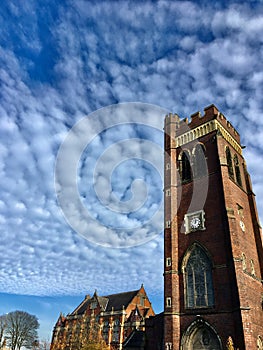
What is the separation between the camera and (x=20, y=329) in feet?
252

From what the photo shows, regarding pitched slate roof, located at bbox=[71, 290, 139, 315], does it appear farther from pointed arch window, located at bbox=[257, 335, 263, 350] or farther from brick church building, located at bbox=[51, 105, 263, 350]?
pointed arch window, located at bbox=[257, 335, 263, 350]

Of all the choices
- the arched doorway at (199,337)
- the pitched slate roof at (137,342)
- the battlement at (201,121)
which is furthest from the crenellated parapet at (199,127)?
the pitched slate roof at (137,342)

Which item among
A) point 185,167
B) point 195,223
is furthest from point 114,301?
point 195,223

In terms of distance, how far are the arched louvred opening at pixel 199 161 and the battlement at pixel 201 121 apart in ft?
9.20

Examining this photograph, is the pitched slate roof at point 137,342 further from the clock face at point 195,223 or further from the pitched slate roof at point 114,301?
the pitched slate roof at point 114,301

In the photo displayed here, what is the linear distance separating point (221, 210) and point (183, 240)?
14.2 feet

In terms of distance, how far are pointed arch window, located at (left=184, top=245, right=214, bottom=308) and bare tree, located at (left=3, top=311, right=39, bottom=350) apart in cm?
6563

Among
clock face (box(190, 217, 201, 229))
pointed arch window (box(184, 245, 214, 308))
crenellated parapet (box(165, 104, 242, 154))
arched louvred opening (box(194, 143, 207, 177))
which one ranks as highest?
crenellated parapet (box(165, 104, 242, 154))

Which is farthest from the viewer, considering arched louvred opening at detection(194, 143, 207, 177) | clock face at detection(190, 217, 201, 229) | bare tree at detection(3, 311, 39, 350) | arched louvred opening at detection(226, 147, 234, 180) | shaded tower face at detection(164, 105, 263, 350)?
bare tree at detection(3, 311, 39, 350)

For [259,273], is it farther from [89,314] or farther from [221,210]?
[89,314]

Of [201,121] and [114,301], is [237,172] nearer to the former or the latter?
[201,121]

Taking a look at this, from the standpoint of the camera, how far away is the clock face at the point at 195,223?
83.4ft

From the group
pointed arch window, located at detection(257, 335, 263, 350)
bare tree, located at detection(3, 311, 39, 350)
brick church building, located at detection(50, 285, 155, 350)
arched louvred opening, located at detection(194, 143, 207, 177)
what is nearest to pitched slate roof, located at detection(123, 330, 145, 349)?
pointed arch window, located at detection(257, 335, 263, 350)

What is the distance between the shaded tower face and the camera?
20391 millimetres
